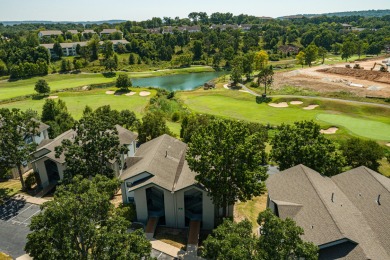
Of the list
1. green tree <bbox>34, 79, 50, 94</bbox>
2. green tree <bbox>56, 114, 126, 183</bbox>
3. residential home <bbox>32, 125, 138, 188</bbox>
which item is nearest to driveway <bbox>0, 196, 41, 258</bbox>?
residential home <bbox>32, 125, 138, 188</bbox>

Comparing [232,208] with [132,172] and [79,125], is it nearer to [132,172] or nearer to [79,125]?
[132,172]

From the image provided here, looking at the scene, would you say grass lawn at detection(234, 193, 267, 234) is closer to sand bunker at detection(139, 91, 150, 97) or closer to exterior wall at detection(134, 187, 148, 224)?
exterior wall at detection(134, 187, 148, 224)

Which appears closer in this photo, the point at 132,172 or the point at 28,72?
the point at 132,172

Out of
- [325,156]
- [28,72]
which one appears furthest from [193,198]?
[28,72]

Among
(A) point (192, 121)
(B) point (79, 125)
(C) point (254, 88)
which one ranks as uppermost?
(B) point (79, 125)

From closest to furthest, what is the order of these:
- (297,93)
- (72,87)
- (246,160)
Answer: (246,160), (297,93), (72,87)

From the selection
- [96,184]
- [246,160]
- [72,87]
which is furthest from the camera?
[72,87]

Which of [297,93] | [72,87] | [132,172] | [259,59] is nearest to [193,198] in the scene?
[132,172]

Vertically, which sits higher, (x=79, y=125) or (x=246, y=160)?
(x=79, y=125)
